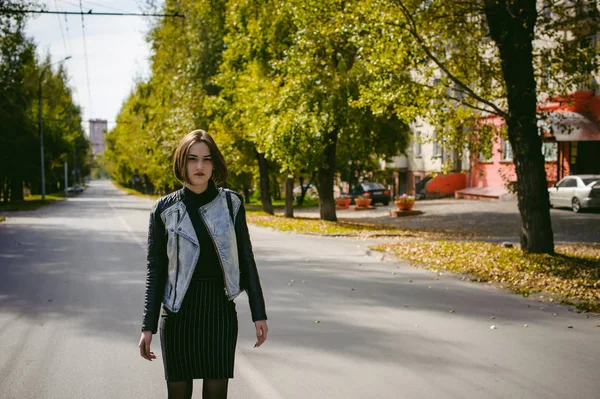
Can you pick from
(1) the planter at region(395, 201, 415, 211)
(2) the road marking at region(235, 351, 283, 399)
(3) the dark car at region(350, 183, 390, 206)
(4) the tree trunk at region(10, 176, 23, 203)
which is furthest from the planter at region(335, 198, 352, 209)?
(2) the road marking at region(235, 351, 283, 399)

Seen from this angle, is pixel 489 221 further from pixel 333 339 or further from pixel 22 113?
pixel 22 113

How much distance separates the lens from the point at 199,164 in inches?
135

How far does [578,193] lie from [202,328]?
2604 cm

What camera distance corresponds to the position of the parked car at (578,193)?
2606cm

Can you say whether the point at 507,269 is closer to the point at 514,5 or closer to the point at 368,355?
the point at 514,5

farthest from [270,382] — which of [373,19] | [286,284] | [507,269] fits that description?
[373,19]

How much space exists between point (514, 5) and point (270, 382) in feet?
31.7

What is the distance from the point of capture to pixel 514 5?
41.0 feet

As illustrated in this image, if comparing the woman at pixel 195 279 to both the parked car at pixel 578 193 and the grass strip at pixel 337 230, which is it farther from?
the parked car at pixel 578 193

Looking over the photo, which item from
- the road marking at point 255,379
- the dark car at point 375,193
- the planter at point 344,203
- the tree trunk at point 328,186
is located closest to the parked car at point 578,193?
the tree trunk at point 328,186

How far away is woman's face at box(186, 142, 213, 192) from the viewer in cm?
344

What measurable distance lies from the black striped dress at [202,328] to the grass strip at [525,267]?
259 inches

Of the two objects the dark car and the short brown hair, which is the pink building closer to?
the dark car

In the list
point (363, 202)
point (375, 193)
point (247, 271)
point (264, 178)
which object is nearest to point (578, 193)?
point (363, 202)
